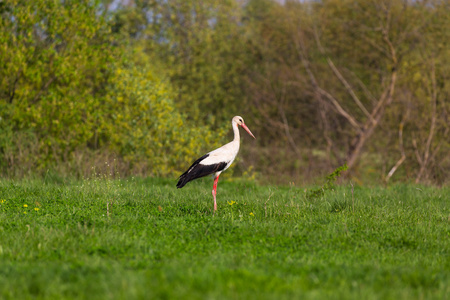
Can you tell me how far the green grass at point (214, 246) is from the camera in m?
4.64

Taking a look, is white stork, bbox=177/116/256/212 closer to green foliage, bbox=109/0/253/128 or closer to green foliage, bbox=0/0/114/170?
green foliage, bbox=0/0/114/170

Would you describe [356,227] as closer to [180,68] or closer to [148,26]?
[180,68]

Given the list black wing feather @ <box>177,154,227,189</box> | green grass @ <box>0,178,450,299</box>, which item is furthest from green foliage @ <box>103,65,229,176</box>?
black wing feather @ <box>177,154,227,189</box>

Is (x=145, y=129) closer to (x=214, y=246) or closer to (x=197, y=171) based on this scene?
(x=197, y=171)

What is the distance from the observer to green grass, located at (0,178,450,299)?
464 centimetres

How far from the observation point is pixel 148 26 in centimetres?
2892

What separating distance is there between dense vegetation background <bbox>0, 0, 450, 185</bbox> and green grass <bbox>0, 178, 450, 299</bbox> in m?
2.15

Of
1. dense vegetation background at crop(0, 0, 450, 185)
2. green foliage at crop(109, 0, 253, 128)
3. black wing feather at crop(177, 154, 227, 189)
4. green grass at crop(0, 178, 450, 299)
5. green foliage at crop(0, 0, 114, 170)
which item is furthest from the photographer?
green foliage at crop(109, 0, 253, 128)

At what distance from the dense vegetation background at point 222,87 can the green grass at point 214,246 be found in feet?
7.05

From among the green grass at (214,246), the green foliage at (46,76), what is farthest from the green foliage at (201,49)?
the green grass at (214,246)

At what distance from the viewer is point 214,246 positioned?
6.59 metres

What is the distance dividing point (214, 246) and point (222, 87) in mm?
22949

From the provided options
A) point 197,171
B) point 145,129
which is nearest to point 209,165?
point 197,171

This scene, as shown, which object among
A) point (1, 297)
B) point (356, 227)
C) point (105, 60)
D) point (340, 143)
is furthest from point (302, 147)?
point (1, 297)
